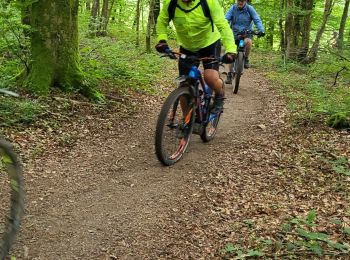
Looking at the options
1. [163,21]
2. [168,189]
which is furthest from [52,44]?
[168,189]

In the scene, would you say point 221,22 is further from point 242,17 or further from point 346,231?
point 242,17

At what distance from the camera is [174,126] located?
17.8 ft

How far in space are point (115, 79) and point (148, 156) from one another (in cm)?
418

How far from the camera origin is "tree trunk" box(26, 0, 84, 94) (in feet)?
22.9

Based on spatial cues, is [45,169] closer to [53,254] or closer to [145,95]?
[53,254]

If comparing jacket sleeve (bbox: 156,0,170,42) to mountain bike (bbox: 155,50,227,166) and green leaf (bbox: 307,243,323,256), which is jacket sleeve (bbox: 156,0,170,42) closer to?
mountain bike (bbox: 155,50,227,166)

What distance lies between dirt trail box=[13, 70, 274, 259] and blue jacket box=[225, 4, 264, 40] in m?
4.76

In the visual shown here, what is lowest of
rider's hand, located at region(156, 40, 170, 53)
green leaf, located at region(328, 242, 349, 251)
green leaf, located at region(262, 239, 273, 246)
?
green leaf, located at region(262, 239, 273, 246)

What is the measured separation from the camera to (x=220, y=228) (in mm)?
3982

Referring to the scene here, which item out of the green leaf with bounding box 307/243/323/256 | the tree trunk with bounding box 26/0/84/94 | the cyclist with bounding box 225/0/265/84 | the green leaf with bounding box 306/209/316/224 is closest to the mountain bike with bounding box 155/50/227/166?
the green leaf with bounding box 306/209/316/224

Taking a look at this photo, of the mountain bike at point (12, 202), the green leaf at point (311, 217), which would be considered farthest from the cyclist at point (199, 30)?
the mountain bike at point (12, 202)

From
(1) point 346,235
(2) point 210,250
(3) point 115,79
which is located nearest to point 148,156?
(2) point 210,250

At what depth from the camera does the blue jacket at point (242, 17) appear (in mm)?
10438

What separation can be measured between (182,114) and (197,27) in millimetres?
1220
